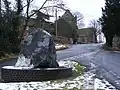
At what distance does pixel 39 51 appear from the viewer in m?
14.3

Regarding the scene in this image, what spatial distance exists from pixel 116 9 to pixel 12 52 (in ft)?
73.6

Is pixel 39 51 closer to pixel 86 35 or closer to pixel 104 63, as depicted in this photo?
pixel 104 63

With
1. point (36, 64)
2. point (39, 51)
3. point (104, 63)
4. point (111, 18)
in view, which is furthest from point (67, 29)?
point (36, 64)

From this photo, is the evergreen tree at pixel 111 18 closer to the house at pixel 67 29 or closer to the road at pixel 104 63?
the road at pixel 104 63

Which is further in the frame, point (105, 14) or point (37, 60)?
point (105, 14)

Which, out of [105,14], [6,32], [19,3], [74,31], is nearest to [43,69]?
[6,32]

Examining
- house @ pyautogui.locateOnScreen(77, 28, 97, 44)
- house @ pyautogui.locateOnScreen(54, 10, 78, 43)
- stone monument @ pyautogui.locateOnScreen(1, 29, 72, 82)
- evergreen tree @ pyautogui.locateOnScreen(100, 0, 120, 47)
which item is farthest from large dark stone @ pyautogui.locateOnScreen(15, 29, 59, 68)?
house @ pyautogui.locateOnScreen(77, 28, 97, 44)

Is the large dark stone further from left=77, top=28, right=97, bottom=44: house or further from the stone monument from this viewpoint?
left=77, top=28, right=97, bottom=44: house

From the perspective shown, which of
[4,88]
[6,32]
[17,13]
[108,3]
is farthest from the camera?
[108,3]

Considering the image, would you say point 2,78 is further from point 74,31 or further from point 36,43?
point 74,31

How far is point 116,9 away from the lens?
2094 inches

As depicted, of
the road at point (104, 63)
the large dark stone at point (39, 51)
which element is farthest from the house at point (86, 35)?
the large dark stone at point (39, 51)

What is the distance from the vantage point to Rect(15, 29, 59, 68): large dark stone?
1427 centimetres

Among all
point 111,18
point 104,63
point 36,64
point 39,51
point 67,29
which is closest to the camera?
point 36,64
